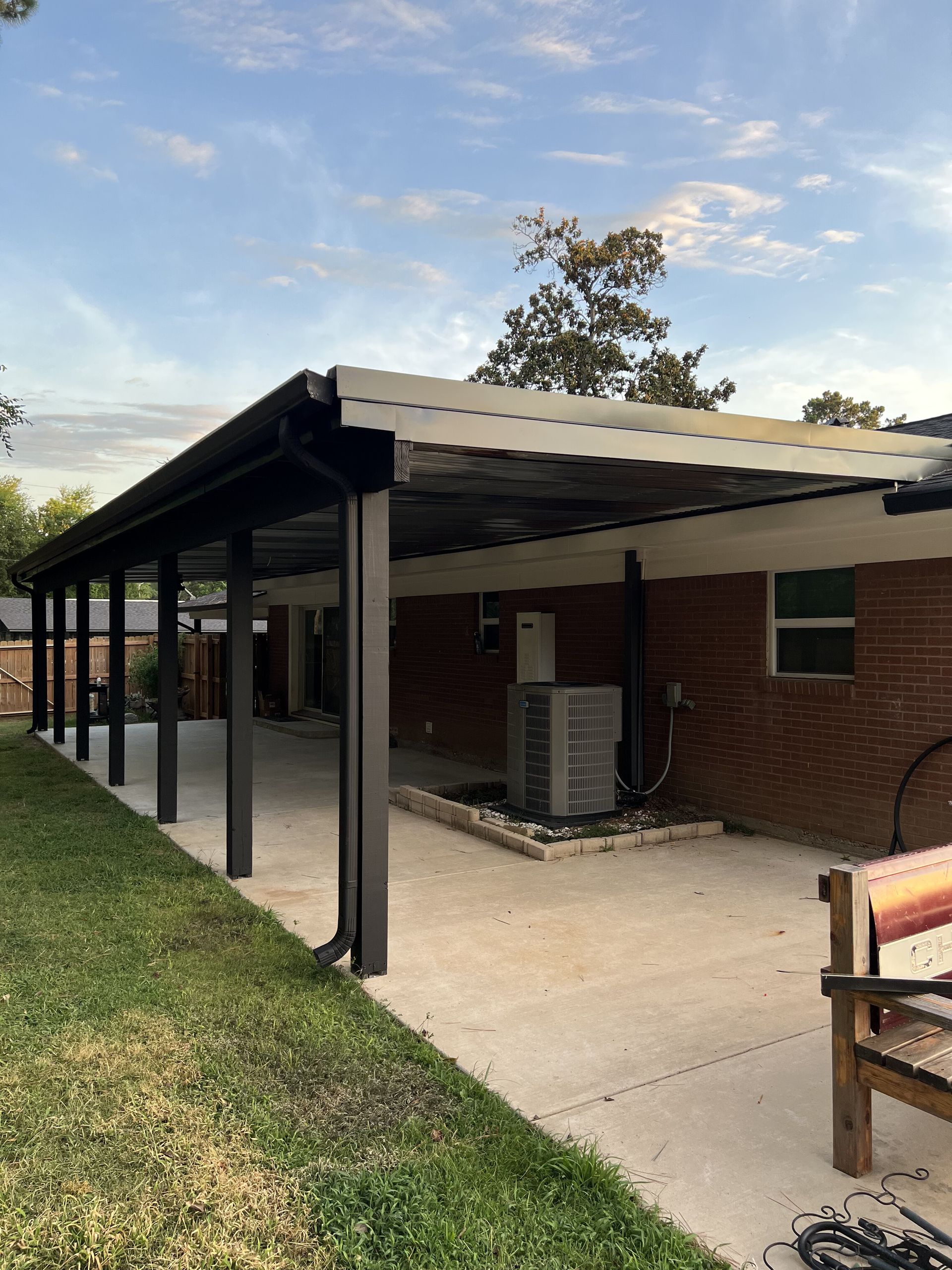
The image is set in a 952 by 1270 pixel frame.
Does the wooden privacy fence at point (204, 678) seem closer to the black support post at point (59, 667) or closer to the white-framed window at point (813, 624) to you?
the black support post at point (59, 667)

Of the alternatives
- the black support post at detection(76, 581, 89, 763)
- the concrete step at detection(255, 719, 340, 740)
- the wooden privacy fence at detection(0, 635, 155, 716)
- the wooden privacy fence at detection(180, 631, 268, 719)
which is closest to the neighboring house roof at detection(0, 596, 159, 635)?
the wooden privacy fence at detection(0, 635, 155, 716)

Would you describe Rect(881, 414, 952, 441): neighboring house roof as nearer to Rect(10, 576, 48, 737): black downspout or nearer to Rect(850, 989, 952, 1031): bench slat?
Rect(850, 989, 952, 1031): bench slat

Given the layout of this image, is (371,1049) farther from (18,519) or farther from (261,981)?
(18,519)

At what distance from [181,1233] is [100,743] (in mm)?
12280

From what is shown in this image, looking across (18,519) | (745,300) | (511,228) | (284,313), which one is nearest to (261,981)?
(284,313)

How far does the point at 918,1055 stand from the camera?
2.59 meters

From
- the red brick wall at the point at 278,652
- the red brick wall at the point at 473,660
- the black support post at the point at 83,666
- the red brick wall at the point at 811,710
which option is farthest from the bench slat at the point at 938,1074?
the red brick wall at the point at 278,652

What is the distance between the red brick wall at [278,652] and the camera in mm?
17672

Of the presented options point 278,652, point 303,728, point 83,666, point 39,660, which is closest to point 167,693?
point 83,666

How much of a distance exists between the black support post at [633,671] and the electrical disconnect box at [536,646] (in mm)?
1001

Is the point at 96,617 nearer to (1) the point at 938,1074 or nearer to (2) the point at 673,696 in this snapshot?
(2) the point at 673,696

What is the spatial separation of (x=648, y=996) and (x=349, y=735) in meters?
1.86

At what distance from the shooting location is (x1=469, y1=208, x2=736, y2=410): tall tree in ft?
94.4

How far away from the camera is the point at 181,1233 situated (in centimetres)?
245
